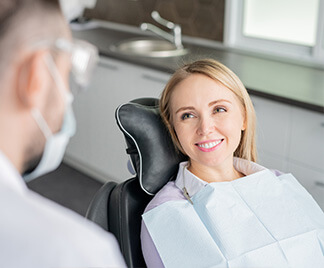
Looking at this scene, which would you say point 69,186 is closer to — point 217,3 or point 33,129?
point 217,3

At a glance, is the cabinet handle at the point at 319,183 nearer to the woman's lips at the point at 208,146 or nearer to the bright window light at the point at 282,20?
the bright window light at the point at 282,20

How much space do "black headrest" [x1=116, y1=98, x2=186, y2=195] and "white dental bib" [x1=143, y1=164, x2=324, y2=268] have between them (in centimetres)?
11

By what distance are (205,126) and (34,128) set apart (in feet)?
2.35

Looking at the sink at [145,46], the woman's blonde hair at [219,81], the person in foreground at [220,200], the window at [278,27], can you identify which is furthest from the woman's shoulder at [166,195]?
the sink at [145,46]

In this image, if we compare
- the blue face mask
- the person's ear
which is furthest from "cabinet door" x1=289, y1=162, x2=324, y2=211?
the person's ear

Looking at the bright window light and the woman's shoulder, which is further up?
the bright window light

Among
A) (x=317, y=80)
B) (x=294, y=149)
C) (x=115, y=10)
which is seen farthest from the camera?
(x=115, y=10)

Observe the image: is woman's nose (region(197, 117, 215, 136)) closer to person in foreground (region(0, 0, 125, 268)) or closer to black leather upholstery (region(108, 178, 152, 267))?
black leather upholstery (region(108, 178, 152, 267))

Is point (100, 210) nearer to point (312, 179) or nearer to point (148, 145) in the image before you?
point (148, 145)

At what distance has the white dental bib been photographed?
4.40 feet

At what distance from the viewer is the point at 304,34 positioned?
9.02ft

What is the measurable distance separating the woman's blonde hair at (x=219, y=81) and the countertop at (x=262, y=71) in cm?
57

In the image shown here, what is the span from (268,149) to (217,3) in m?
1.07

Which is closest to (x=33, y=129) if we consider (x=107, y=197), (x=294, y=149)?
(x=107, y=197)
